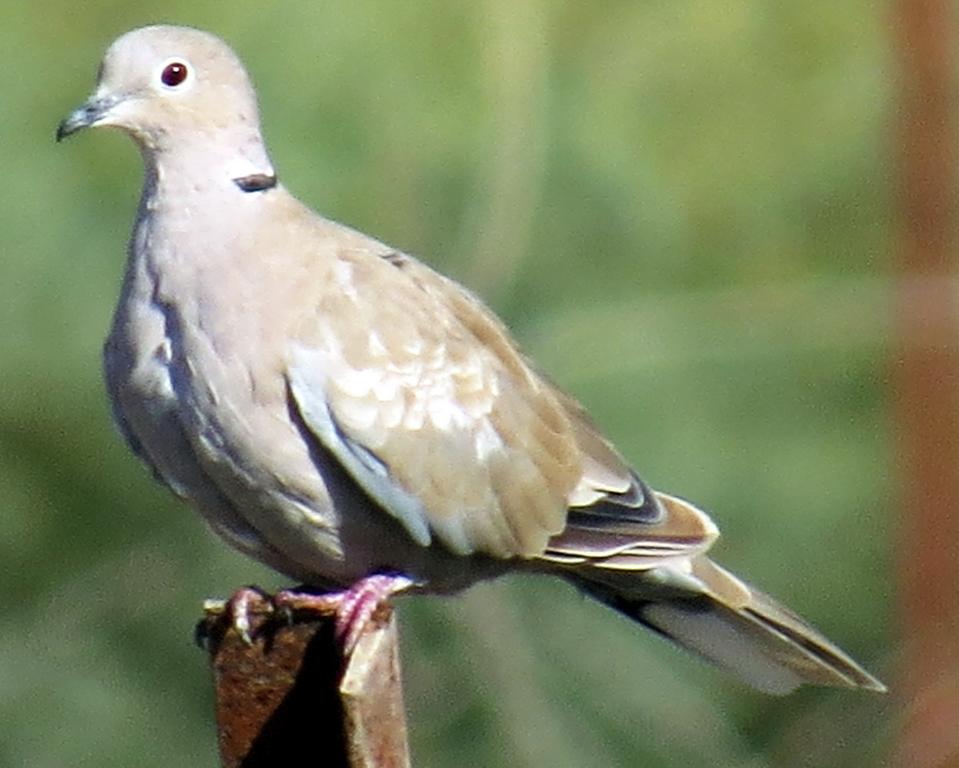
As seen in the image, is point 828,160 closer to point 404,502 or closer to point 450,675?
point 450,675

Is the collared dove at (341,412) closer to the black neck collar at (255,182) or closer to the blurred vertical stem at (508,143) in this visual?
the black neck collar at (255,182)

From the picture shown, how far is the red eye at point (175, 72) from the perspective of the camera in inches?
146

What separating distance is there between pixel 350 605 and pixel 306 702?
502 millimetres

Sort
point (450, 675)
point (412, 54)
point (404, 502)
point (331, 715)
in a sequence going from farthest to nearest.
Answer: point (412, 54), point (450, 675), point (404, 502), point (331, 715)

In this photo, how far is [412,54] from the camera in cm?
520

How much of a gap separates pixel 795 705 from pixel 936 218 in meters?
1.24

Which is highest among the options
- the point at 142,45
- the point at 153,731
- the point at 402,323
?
the point at 142,45

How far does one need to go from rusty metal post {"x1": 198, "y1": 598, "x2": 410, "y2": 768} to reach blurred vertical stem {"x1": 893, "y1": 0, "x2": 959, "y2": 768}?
6.21 feet

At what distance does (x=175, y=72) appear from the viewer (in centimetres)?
373

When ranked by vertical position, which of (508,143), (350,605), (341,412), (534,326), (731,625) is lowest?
(731,625)

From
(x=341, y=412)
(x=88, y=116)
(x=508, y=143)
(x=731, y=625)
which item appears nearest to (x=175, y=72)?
(x=88, y=116)

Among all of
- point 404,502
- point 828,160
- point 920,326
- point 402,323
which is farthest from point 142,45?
point 828,160

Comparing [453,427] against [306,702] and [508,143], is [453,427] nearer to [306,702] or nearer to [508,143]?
[306,702]

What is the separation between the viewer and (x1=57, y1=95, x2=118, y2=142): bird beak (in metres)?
3.68
